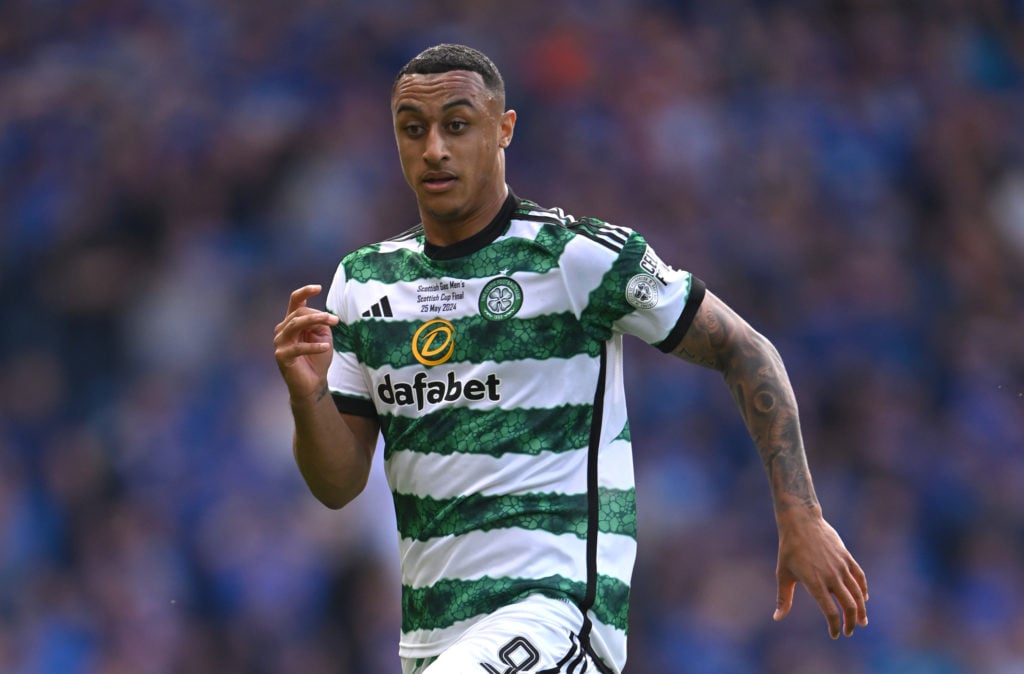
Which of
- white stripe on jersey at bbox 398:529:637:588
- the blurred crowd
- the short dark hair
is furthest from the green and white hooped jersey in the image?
the blurred crowd

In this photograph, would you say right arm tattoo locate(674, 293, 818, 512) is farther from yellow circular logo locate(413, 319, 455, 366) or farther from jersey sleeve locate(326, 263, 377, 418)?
jersey sleeve locate(326, 263, 377, 418)

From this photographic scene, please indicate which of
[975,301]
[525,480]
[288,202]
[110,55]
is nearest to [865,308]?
[975,301]

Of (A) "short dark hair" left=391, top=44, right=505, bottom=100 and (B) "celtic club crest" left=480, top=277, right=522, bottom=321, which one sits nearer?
(B) "celtic club crest" left=480, top=277, right=522, bottom=321

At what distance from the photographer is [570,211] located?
9.63 metres

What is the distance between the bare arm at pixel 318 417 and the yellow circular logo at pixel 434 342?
26 centimetres

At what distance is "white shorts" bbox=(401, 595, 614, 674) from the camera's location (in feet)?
12.0

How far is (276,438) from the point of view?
333 inches

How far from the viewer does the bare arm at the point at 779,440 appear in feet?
12.8

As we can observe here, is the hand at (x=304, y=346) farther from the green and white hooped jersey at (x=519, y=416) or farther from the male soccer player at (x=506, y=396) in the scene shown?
the green and white hooped jersey at (x=519, y=416)

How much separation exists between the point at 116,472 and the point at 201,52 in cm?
330

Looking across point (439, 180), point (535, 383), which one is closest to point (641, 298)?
point (535, 383)

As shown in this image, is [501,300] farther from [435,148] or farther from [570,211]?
[570,211]

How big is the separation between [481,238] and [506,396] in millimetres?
488

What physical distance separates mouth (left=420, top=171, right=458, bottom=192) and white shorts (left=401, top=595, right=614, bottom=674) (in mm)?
1168
